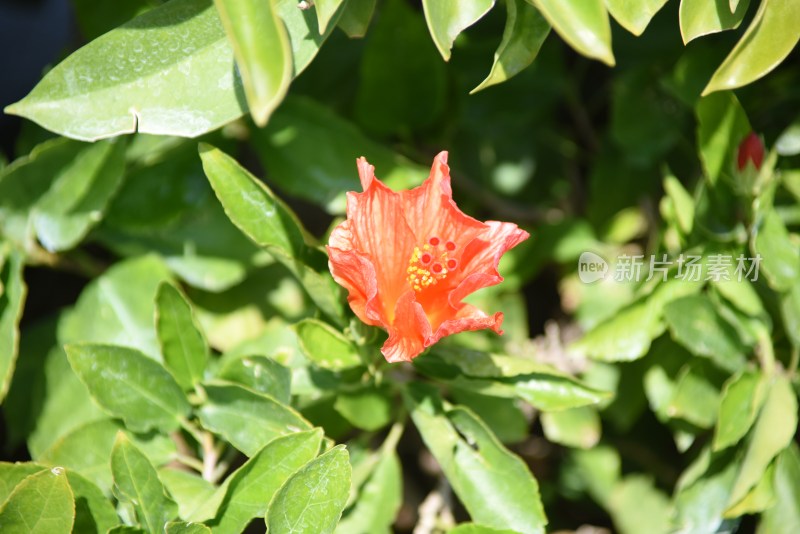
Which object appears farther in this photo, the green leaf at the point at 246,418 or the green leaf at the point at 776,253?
the green leaf at the point at 776,253

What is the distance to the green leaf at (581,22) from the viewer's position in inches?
28.7

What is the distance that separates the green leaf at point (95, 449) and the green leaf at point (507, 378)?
0.33 metres

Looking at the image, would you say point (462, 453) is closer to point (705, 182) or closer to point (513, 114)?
point (705, 182)

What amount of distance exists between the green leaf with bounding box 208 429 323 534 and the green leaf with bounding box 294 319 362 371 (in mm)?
88

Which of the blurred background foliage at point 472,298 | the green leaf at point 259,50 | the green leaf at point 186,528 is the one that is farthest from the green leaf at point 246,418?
the green leaf at point 259,50

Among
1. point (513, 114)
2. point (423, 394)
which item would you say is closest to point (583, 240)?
point (513, 114)

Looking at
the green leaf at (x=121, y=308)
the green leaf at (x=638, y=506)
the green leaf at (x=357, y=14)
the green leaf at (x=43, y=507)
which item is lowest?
the green leaf at (x=638, y=506)

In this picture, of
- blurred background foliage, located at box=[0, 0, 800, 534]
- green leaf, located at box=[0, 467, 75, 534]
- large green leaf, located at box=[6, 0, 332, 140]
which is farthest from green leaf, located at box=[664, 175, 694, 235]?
green leaf, located at box=[0, 467, 75, 534]

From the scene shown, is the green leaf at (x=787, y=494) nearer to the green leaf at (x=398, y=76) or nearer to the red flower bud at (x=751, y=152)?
the red flower bud at (x=751, y=152)

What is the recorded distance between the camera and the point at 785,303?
1.01m

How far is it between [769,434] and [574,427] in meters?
0.33

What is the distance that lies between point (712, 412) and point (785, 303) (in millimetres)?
195

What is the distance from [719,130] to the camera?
3.40ft

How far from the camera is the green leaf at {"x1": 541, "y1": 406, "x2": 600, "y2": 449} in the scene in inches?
49.8
